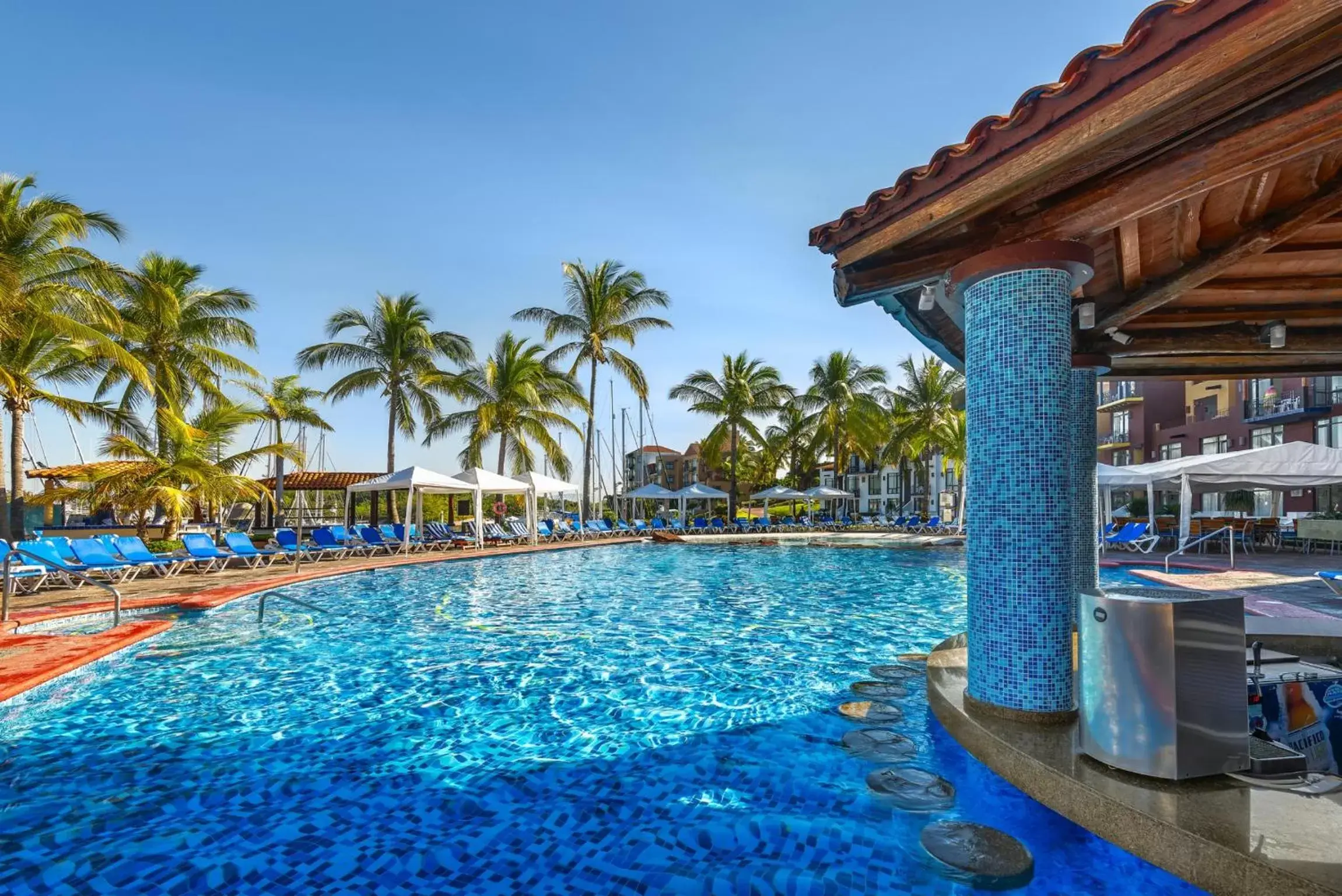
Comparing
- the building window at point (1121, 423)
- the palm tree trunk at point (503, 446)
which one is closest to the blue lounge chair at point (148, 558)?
the palm tree trunk at point (503, 446)

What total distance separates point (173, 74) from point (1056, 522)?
13.8m

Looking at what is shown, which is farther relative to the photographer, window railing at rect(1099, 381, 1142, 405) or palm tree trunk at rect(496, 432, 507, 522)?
window railing at rect(1099, 381, 1142, 405)

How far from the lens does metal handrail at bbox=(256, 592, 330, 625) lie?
30.0 feet

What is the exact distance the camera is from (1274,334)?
6148 mm

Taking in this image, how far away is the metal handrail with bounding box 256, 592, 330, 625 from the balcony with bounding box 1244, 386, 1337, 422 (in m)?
33.1

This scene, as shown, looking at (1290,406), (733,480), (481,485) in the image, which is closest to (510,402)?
(481,485)

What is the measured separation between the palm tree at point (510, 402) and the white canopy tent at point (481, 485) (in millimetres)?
4838

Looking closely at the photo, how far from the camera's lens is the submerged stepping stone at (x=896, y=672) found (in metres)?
5.84

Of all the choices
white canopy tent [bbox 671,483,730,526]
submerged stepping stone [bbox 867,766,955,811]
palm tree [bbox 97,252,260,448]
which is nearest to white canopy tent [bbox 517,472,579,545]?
white canopy tent [bbox 671,483,730,526]

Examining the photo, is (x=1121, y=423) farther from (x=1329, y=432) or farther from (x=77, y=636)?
(x=77, y=636)

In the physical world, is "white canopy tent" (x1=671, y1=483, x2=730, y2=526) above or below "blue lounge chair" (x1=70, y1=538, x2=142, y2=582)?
above

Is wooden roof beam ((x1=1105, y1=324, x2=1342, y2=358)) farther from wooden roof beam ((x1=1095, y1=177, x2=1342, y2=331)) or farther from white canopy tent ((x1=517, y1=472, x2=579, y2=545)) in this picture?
white canopy tent ((x1=517, y1=472, x2=579, y2=545))

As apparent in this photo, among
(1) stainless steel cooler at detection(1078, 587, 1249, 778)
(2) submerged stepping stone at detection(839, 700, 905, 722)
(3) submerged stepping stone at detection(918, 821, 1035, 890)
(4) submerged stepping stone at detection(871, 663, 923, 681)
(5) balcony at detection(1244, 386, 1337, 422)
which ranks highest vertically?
(5) balcony at detection(1244, 386, 1337, 422)

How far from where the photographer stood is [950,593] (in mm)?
11734
